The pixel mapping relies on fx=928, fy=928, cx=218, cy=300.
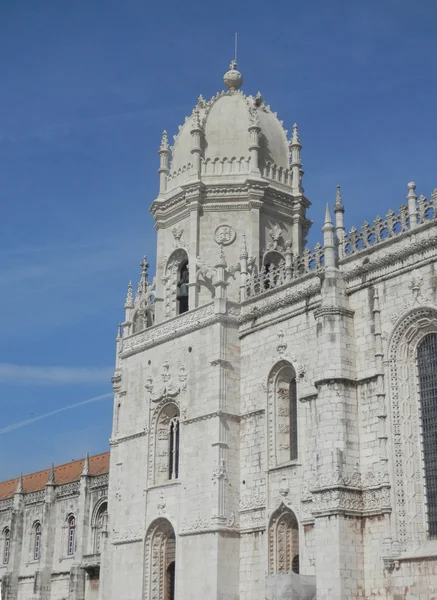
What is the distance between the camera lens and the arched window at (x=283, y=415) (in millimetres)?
28047

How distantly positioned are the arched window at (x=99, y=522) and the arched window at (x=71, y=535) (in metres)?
2.13

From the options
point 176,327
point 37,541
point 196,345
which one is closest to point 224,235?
point 176,327

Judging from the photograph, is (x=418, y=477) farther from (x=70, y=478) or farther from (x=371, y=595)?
(x=70, y=478)

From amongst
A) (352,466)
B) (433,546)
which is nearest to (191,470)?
(352,466)

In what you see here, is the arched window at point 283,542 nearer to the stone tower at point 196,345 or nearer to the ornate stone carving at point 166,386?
the stone tower at point 196,345

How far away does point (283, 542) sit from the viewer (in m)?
27.2

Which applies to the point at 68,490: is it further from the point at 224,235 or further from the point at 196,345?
the point at 224,235

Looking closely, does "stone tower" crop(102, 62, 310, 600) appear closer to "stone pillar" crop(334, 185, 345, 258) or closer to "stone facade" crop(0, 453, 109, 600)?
"stone pillar" crop(334, 185, 345, 258)

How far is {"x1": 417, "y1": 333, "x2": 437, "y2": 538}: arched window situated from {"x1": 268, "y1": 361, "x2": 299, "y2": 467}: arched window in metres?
4.41

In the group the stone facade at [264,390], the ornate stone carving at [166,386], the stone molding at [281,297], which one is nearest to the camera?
the stone facade at [264,390]

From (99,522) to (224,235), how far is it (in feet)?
56.9

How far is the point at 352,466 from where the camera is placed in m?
24.8

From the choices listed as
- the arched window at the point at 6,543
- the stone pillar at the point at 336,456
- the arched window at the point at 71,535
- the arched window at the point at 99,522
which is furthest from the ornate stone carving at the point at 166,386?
the arched window at the point at 6,543

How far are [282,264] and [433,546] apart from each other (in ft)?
36.0
